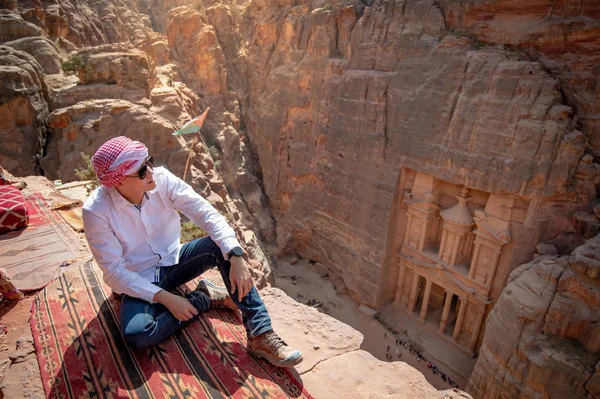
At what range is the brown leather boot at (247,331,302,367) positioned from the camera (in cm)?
298

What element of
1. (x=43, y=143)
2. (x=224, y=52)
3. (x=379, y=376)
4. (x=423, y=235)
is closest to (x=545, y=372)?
(x=423, y=235)

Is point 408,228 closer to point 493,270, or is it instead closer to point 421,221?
point 421,221

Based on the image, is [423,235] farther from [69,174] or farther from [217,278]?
[69,174]

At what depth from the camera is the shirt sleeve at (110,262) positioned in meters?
2.97

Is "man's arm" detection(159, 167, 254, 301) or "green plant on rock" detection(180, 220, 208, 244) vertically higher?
"man's arm" detection(159, 167, 254, 301)

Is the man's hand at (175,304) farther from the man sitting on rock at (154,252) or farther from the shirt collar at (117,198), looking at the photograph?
the shirt collar at (117,198)

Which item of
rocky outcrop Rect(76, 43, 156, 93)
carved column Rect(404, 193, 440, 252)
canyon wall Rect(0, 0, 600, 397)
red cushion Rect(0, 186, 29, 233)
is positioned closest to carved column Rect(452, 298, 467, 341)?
canyon wall Rect(0, 0, 600, 397)

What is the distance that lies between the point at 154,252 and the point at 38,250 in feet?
8.42

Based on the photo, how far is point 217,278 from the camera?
14.9 ft

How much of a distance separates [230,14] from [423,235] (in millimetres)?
21833

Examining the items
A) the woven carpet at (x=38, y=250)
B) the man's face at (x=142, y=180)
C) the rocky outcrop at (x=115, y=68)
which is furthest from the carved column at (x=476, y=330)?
the rocky outcrop at (x=115, y=68)

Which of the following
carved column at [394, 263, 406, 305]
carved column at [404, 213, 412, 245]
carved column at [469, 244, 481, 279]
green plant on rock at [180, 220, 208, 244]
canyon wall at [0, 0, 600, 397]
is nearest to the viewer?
green plant on rock at [180, 220, 208, 244]

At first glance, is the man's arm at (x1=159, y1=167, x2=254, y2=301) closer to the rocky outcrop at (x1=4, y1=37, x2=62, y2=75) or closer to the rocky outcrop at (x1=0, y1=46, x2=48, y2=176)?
the rocky outcrop at (x1=0, y1=46, x2=48, y2=176)

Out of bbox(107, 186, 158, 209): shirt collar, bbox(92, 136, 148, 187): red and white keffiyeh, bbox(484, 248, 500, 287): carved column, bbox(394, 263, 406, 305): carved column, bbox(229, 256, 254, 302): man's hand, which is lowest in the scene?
bbox(394, 263, 406, 305): carved column
